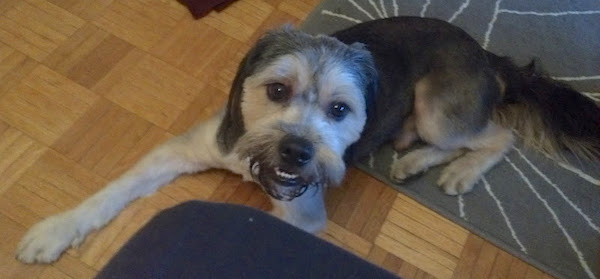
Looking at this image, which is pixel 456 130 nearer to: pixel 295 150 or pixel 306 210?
pixel 306 210

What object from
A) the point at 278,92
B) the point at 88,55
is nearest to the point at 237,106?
the point at 278,92

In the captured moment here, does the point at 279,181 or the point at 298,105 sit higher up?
the point at 298,105

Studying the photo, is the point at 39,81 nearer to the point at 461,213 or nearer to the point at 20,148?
the point at 20,148

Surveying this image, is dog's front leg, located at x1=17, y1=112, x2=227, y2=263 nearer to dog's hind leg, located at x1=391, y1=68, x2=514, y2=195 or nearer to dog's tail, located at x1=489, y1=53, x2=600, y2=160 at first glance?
dog's hind leg, located at x1=391, y1=68, x2=514, y2=195

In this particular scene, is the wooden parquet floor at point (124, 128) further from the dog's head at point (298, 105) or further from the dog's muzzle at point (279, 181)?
the dog's head at point (298, 105)

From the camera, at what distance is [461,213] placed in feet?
5.67

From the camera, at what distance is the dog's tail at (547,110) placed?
171cm

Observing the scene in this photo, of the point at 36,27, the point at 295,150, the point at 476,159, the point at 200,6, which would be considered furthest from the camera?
the point at 200,6

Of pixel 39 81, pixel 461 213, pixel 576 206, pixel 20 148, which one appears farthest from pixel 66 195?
pixel 576 206

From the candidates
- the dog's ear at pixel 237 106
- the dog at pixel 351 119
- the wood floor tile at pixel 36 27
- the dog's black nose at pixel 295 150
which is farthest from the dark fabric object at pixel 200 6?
the dog's black nose at pixel 295 150

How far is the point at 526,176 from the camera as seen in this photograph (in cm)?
182

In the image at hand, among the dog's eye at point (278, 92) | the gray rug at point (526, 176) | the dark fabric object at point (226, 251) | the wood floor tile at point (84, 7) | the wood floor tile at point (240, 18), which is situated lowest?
the gray rug at point (526, 176)

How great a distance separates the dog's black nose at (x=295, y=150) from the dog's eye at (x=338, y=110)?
0.37ft

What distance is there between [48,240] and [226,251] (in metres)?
0.82
